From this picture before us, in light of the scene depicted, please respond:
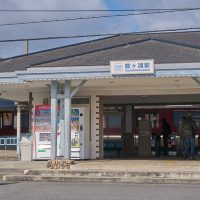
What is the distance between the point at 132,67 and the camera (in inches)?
722

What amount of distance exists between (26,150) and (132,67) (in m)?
6.70

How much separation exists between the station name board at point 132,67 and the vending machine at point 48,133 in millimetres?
4651

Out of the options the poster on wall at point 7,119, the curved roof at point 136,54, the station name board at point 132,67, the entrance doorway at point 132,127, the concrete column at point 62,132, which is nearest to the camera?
the station name board at point 132,67

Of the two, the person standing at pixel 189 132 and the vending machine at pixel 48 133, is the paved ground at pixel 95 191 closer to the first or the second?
the vending machine at pixel 48 133

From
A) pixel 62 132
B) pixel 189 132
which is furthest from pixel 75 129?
pixel 189 132

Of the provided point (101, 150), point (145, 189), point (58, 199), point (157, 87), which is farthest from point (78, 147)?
point (58, 199)

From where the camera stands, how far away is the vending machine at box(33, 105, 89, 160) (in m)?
22.5

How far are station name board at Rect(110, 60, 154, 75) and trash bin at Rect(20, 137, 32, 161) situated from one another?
Result: 597cm

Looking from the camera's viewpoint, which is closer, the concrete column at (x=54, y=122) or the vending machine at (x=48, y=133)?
the concrete column at (x=54, y=122)

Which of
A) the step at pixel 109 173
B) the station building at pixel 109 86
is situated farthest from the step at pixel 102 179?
the station building at pixel 109 86

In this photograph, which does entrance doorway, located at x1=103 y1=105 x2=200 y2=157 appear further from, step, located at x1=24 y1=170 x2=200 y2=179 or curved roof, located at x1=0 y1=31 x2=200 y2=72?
step, located at x1=24 y1=170 x2=200 y2=179

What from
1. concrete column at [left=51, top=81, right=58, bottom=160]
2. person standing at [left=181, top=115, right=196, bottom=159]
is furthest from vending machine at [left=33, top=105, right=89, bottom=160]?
person standing at [left=181, top=115, right=196, bottom=159]

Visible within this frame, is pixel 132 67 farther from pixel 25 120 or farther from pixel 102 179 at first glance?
pixel 25 120

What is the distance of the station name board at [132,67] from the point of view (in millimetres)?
18156
